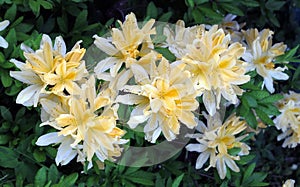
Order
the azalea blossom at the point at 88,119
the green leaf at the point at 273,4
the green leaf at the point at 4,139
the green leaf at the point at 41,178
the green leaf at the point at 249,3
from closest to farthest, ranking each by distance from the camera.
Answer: the azalea blossom at the point at 88,119, the green leaf at the point at 41,178, the green leaf at the point at 4,139, the green leaf at the point at 249,3, the green leaf at the point at 273,4

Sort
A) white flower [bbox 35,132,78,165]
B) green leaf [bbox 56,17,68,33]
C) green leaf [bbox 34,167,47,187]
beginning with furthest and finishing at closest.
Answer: green leaf [bbox 56,17,68,33]
green leaf [bbox 34,167,47,187]
white flower [bbox 35,132,78,165]

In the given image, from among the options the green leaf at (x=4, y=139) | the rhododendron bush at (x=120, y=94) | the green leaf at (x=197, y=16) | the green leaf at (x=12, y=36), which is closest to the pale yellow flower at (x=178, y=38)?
the rhododendron bush at (x=120, y=94)

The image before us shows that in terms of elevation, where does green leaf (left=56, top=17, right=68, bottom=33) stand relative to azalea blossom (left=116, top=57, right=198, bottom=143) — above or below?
below

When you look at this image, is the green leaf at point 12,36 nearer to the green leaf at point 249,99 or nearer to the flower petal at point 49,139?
the flower petal at point 49,139

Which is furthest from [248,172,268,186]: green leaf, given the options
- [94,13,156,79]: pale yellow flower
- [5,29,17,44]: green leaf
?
[5,29,17,44]: green leaf

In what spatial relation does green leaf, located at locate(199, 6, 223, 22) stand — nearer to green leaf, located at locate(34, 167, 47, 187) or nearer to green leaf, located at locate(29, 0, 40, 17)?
green leaf, located at locate(29, 0, 40, 17)

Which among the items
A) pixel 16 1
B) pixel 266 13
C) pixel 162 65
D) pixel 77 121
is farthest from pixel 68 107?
pixel 266 13

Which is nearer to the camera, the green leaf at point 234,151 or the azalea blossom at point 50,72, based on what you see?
the azalea blossom at point 50,72

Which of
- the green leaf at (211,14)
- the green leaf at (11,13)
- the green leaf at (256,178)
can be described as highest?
the green leaf at (11,13)
